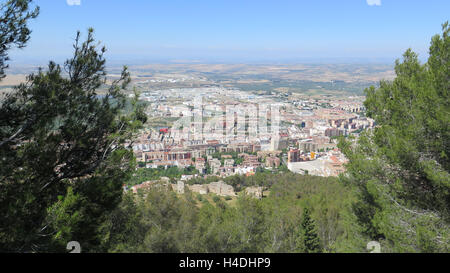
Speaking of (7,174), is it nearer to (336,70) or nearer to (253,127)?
(253,127)

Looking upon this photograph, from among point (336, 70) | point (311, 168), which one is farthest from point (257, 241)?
point (336, 70)

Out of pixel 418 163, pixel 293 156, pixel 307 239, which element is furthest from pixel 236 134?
pixel 418 163

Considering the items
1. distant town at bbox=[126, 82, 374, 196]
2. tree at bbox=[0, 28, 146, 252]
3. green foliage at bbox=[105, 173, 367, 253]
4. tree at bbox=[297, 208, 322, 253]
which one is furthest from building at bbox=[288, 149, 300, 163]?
tree at bbox=[0, 28, 146, 252]

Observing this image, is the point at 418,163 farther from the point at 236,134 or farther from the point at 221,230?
the point at 236,134

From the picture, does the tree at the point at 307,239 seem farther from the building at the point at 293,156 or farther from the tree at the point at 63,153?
the building at the point at 293,156

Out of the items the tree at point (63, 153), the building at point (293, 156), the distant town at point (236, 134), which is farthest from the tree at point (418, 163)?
the building at point (293, 156)

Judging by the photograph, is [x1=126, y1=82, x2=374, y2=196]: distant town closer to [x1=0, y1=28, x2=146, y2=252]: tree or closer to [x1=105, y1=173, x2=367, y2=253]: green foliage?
[x1=105, y1=173, x2=367, y2=253]: green foliage

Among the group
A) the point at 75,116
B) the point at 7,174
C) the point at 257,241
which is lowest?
the point at 257,241
